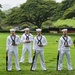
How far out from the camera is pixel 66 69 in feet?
54.4

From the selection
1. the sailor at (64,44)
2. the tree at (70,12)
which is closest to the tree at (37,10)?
the tree at (70,12)

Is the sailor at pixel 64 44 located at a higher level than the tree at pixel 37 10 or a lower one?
lower

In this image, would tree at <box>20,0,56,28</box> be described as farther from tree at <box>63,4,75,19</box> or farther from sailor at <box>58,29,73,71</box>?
sailor at <box>58,29,73,71</box>

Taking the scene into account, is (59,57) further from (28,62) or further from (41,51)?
(28,62)

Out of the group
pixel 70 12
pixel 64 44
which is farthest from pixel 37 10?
pixel 64 44

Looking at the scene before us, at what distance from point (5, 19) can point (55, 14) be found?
60.9 feet

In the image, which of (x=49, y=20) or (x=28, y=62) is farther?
(x=49, y=20)

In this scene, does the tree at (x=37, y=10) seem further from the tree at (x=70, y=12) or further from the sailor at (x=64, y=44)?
the sailor at (x=64, y=44)

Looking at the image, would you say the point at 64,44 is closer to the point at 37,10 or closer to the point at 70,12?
the point at 70,12

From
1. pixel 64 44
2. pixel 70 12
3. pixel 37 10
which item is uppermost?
pixel 37 10

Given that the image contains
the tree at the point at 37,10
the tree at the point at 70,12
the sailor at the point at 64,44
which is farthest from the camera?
the tree at the point at 37,10

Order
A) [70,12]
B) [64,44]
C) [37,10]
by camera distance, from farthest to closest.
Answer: [37,10], [70,12], [64,44]

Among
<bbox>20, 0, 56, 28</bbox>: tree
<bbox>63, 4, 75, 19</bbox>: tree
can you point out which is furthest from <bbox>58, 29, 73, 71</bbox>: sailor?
<bbox>20, 0, 56, 28</bbox>: tree

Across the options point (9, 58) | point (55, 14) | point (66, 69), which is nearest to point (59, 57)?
point (66, 69)
